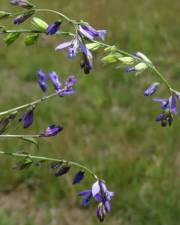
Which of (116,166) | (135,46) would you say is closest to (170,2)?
(135,46)

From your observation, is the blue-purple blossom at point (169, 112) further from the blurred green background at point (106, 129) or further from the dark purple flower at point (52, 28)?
the blurred green background at point (106, 129)

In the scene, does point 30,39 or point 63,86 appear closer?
point 30,39

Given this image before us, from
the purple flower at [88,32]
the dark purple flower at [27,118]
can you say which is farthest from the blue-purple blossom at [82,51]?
the dark purple flower at [27,118]

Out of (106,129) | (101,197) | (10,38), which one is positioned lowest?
(106,129)

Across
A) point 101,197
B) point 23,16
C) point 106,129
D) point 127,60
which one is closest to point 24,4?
point 23,16

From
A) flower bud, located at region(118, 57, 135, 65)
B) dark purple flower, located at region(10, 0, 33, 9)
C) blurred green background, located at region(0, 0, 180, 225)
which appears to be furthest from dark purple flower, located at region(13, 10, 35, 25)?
blurred green background, located at region(0, 0, 180, 225)

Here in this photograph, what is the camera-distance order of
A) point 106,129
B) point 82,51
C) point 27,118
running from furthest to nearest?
point 106,129 → point 27,118 → point 82,51

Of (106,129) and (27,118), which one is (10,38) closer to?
(27,118)

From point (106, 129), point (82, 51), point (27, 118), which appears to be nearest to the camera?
point (82, 51)

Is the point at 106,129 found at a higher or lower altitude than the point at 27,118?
lower
